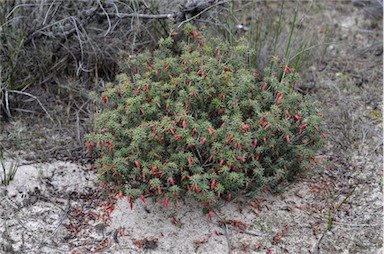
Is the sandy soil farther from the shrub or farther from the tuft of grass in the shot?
the shrub

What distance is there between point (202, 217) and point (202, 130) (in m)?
0.57

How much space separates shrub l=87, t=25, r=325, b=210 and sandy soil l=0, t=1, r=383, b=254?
0.15 metres

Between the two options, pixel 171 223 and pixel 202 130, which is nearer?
pixel 202 130

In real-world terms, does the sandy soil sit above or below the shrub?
below

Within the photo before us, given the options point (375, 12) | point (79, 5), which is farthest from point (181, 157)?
point (375, 12)

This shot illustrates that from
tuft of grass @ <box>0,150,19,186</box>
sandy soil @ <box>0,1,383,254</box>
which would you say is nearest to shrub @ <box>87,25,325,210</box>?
sandy soil @ <box>0,1,383,254</box>

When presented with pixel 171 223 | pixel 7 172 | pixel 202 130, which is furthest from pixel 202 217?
pixel 7 172

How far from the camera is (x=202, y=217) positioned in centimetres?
317

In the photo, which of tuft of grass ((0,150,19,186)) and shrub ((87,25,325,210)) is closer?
shrub ((87,25,325,210))

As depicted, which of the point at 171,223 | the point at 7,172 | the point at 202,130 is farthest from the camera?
the point at 7,172

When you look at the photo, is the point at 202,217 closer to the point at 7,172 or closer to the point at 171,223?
the point at 171,223

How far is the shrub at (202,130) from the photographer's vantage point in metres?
2.90

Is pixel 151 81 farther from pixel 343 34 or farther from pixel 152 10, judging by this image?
pixel 343 34

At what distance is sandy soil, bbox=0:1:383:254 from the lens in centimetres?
303
